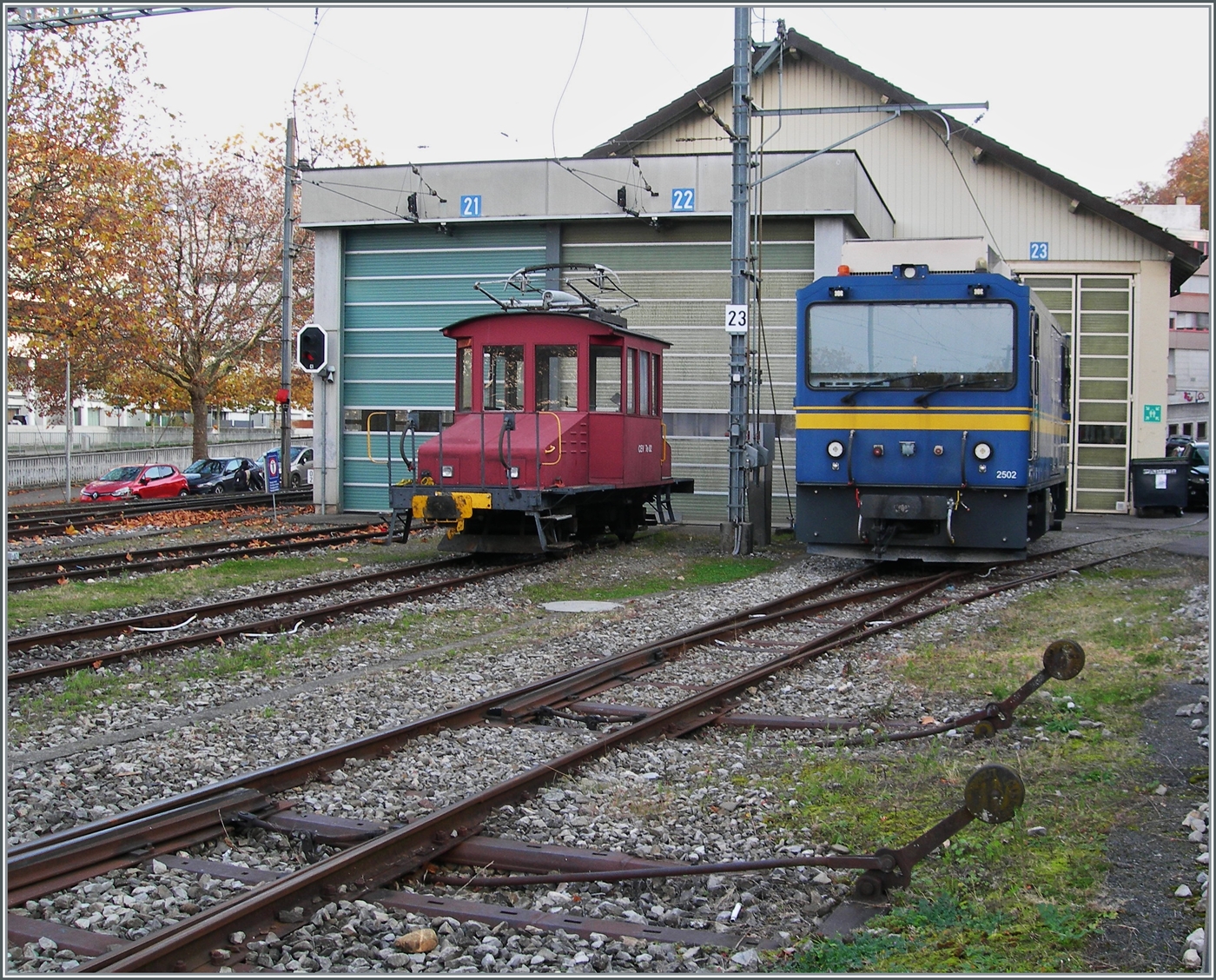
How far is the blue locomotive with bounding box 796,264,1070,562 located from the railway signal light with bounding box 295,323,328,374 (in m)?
11.1

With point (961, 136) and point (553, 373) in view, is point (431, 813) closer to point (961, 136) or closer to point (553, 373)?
point (553, 373)

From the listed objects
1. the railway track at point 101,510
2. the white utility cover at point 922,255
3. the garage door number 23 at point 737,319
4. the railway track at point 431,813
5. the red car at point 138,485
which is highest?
the white utility cover at point 922,255

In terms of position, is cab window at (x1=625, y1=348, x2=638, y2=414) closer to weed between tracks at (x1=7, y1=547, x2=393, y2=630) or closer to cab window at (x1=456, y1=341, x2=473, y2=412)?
cab window at (x1=456, y1=341, x2=473, y2=412)

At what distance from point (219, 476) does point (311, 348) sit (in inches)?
636

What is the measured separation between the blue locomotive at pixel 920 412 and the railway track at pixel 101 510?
39.1 feet

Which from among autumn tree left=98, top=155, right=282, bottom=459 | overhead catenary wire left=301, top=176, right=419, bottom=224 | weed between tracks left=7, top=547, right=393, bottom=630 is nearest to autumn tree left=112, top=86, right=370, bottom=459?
autumn tree left=98, top=155, right=282, bottom=459

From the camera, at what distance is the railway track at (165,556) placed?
45.4 ft

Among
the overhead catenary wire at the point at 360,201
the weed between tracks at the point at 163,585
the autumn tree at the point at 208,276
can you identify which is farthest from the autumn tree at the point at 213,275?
the weed between tracks at the point at 163,585

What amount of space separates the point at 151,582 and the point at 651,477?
8.08 metres

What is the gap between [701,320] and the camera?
22.9m

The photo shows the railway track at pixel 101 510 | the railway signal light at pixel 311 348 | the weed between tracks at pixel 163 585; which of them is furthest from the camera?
the railway signal light at pixel 311 348

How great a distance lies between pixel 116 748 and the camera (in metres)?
6.57

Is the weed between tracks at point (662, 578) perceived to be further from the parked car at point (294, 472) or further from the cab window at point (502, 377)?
the parked car at point (294, 472)

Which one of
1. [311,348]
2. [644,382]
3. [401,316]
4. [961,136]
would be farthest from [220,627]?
[961,136]
